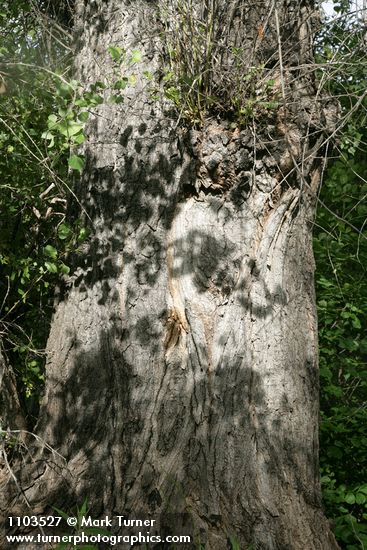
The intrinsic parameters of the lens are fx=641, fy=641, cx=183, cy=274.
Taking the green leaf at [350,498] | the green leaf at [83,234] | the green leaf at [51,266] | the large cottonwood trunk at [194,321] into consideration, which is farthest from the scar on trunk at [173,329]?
the green leaf at [350,498]

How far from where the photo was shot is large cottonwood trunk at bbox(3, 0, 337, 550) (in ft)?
9.43

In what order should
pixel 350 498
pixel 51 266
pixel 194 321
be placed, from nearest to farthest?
pixel 194 321 → pixel 51 266 → pixel 350 498

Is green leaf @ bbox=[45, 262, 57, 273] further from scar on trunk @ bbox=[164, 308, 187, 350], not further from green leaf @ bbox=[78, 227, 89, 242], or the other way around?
→ scar on trunk @ bbox=[164, 308, 187, 350]

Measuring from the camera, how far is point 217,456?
9.53 feet

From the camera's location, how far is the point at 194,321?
3.12 metres

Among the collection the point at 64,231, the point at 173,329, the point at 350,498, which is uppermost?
the point at 64,231

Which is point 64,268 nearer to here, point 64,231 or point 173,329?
point 64,231

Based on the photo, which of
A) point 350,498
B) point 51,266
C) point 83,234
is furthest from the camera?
point 350,498

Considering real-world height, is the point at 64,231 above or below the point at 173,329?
above

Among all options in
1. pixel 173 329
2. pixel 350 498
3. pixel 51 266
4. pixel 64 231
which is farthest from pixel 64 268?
pixel 350 498

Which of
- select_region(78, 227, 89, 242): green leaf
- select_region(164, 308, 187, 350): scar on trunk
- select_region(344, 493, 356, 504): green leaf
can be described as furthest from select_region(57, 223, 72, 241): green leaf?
select_region(344, 493, 356, 504): green leaf

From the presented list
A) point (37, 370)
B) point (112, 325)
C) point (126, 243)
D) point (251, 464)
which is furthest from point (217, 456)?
point (37, 370)

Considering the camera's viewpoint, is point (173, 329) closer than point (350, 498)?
Yes

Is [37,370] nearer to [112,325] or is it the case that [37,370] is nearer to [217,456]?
[112,325]
